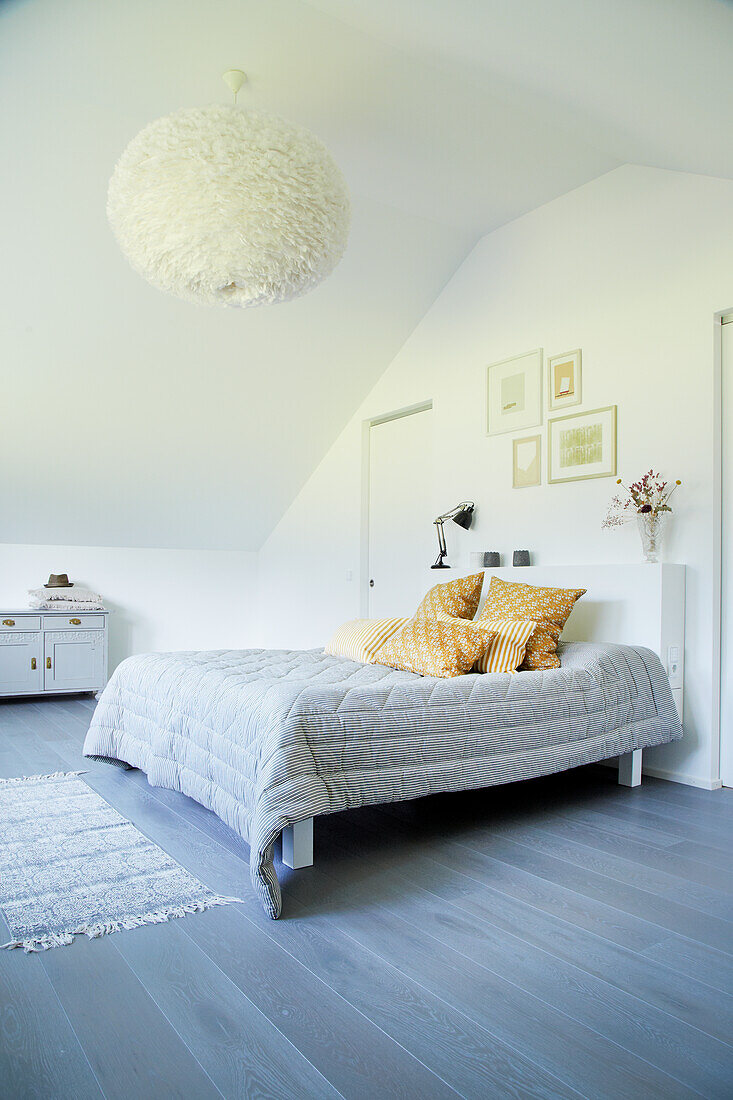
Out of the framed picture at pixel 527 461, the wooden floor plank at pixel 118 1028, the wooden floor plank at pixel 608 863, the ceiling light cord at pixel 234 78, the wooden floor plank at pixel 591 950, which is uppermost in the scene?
the ceiling light cord at pixel 234 78

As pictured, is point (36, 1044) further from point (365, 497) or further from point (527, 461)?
point (365, 497)

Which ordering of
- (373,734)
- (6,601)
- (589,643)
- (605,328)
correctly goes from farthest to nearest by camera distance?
(6,601) < (605,328) < (589,643) < (373,734)

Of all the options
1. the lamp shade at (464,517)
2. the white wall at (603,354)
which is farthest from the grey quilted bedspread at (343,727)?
the lamp shade at (464,517)

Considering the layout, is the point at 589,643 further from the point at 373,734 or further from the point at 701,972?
the point at 701,972

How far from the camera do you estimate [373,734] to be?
235cm

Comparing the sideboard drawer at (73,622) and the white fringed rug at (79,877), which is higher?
the sideboard drawer at (73,622)

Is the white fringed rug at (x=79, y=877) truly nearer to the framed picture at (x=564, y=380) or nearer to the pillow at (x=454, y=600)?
the pillow at (x=454, y=600)

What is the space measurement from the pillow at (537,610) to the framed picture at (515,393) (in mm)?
1042

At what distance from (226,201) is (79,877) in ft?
7.03

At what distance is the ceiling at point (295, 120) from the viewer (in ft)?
8.44

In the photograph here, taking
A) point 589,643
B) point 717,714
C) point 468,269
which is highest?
point 468,269

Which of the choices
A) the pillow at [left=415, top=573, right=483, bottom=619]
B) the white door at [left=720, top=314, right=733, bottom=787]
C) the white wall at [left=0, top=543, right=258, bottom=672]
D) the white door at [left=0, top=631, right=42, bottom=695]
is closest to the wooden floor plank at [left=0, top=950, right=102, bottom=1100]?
Answer: the pillow at [left=415, top=573, right=483, bottom=619]

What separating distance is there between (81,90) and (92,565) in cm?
366

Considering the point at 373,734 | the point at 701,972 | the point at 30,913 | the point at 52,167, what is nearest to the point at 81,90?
the point at 52,167
